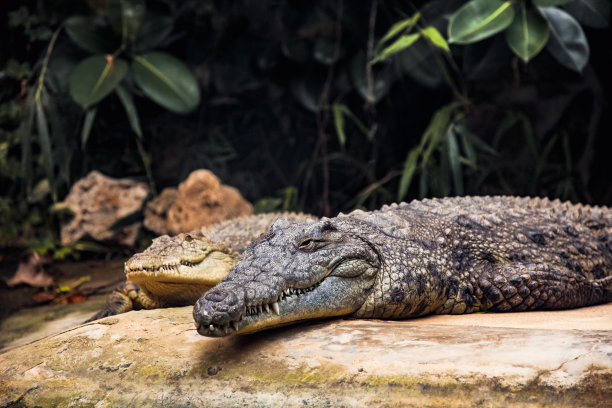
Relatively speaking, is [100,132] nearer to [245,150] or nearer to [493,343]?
[245,150]

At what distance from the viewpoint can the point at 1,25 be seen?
670 centimetres

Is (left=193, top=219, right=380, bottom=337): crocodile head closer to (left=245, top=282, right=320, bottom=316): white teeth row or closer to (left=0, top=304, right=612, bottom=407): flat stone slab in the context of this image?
(left=245, top=282, right=320, bottom=316): white teeth row

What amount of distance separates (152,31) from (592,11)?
410 centimetres

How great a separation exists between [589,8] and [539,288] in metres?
2.83

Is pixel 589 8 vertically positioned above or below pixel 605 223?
above

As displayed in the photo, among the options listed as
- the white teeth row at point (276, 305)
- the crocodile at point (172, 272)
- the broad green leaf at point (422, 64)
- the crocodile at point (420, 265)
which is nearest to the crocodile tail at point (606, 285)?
the crocodile at point (420, 265)

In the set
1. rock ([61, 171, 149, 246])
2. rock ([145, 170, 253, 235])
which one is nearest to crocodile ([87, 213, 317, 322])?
rock ([145, 170, 253, 235])

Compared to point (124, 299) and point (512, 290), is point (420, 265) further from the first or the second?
point (124, 299)

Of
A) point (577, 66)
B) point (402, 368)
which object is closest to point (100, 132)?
point (577, 66)

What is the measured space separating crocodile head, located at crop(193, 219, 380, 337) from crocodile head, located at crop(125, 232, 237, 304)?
2.13 feet

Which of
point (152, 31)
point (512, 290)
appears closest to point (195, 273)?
point (512, 290)

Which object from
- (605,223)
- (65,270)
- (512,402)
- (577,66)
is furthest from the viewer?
(65,270)

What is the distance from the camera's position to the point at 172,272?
3.26 m

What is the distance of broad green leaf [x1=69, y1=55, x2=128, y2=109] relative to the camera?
5.34m
